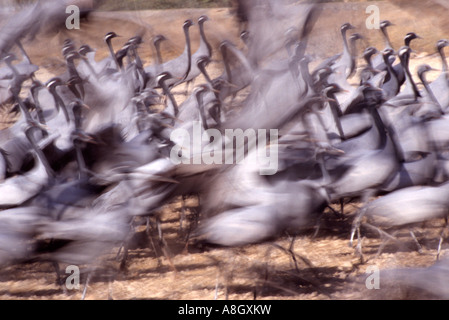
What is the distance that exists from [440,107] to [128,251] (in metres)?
1.53

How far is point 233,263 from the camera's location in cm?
195

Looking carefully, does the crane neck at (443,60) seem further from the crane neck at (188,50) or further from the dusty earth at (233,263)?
the crane neck at (188,50)

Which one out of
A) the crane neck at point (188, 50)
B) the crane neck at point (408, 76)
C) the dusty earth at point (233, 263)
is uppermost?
the crane neck at point (188, 50)

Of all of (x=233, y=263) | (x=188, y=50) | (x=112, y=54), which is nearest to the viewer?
(x=233, y=263)

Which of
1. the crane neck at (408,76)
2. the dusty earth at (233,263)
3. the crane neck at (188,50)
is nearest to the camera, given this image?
the dusty earth at (233,263)

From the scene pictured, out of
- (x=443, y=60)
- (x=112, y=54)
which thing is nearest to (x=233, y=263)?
(x=112, y=54)

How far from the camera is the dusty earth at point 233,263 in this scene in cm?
195

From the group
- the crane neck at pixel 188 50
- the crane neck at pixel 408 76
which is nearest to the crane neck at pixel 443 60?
the crane neck at pixel 408 76

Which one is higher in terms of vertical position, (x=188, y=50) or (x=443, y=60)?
(x=188, y=50)

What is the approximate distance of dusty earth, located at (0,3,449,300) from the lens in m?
1.95

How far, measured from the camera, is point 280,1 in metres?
2.19

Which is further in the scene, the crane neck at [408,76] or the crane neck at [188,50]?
the crane neck at [408,76]

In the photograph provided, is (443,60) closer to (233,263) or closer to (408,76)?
(408,76)
